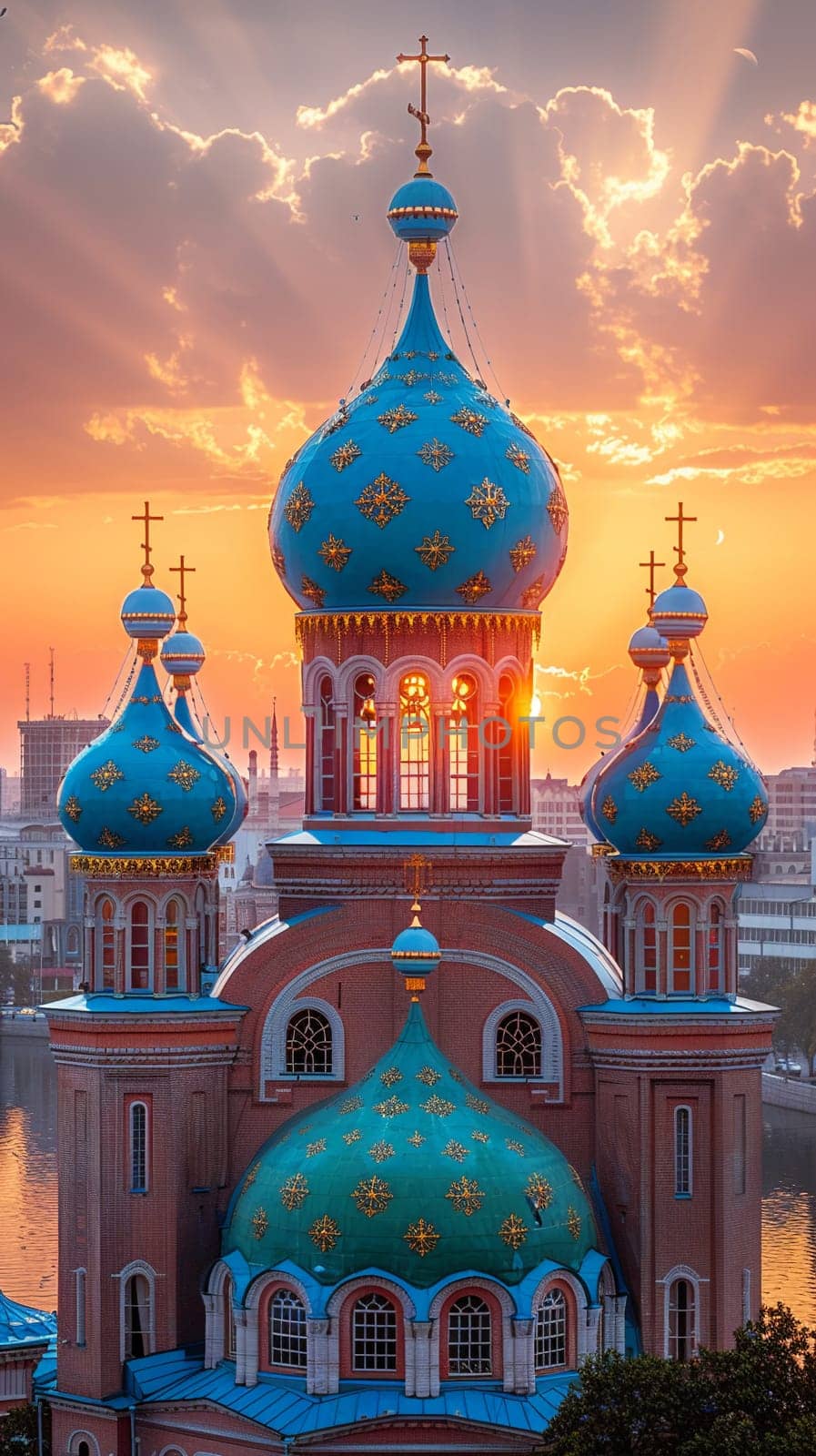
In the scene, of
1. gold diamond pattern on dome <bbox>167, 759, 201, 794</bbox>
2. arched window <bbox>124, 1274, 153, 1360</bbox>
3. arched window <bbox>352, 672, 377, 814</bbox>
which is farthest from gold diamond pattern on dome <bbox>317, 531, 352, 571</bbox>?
arched window <bbox>124, 1274, 153, 1360</bbox>

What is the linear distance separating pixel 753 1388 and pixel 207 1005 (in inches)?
212

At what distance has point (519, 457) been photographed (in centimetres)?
2464

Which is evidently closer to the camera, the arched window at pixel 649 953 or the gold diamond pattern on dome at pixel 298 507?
the arched window at pixel 649 953

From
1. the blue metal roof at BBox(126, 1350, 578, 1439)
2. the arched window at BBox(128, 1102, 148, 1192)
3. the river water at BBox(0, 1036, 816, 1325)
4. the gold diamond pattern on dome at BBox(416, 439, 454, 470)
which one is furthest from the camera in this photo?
the river water at BBox(0, 1036, 816, 1325)

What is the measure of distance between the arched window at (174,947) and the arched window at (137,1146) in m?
0.98

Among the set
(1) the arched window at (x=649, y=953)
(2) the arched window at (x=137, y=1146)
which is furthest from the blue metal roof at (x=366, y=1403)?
(1) the arched window at (x=649, y=953)

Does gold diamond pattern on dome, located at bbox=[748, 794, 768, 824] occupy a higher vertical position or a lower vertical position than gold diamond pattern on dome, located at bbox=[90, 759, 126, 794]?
lower

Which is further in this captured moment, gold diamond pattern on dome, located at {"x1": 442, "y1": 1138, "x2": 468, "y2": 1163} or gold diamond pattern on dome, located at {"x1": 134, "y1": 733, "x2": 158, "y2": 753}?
gold diamond pattern on dome, located at {"x1": 134, "y1": 733, "x2": 158, "y2": 753}

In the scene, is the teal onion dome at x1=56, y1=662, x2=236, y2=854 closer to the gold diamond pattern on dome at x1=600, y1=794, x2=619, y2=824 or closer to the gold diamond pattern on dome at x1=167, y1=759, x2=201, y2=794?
the gold diamond pattern on dome at x1=167, y1=759, x2=201, y2=794

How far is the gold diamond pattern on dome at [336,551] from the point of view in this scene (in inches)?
959

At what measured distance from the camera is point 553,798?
3430 inches

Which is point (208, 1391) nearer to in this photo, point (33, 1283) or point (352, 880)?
point (352, 880)

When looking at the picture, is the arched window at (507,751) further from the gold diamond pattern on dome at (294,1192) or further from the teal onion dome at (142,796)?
the gold diamond pattern on dome at (294,1192)

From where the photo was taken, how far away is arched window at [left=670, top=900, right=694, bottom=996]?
23516 millimetres
